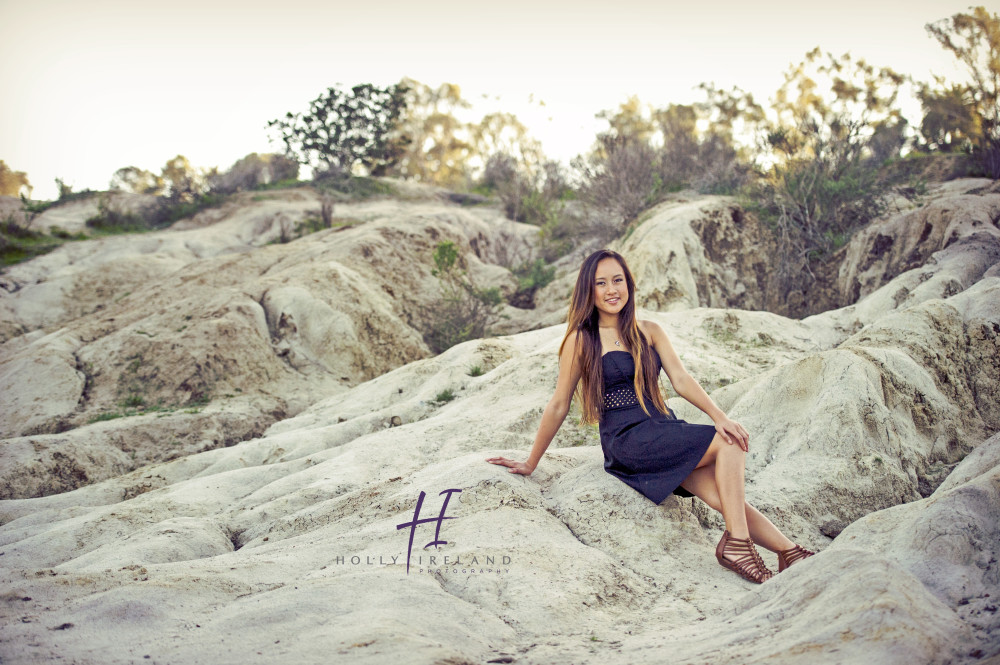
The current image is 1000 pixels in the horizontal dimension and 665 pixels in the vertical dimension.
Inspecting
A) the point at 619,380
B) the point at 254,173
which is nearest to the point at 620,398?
the point at 619,380

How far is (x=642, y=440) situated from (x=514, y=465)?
0.74 meters

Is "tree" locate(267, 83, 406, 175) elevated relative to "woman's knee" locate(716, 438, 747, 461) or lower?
elevated

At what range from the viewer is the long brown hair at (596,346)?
11.5ft

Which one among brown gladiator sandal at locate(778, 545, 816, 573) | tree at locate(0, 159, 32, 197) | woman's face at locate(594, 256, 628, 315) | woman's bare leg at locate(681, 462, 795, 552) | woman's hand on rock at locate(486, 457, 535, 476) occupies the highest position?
tree at locate(0, 159, 32, 197)

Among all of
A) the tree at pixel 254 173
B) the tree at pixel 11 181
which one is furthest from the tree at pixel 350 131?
the tree at pixel 11 181

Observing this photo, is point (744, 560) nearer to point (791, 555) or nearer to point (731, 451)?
point (791, 555)

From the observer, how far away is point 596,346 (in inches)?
141

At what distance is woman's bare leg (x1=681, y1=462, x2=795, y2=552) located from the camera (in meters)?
3.09

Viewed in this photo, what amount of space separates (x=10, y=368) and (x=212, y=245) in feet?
24.6

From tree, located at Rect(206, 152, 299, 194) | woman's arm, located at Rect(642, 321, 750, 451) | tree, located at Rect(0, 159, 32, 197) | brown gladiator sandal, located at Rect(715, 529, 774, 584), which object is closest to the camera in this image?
brown gladiator sandal, located at Rect(715, 529, 774, 584)

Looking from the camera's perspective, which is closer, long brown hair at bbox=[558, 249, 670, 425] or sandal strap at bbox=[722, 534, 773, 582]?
sandal strap at bbox=[722, 534, 773, 582]

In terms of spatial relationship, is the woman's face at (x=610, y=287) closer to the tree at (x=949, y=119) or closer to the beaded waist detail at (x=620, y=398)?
the beaded waist detail at (x=620, y=398)

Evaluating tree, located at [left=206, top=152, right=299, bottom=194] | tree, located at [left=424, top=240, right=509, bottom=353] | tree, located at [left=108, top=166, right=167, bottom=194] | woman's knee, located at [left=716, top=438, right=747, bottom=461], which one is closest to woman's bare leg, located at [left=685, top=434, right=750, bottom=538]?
woman's knee, located at [left=716, top=438, right=747, bottom=461]

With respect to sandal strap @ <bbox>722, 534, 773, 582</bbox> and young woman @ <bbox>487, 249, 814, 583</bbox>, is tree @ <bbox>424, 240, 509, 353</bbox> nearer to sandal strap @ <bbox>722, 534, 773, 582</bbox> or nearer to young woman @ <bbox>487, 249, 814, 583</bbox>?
young woman @ <bbox>487, 249, 814, 583</bbox>
